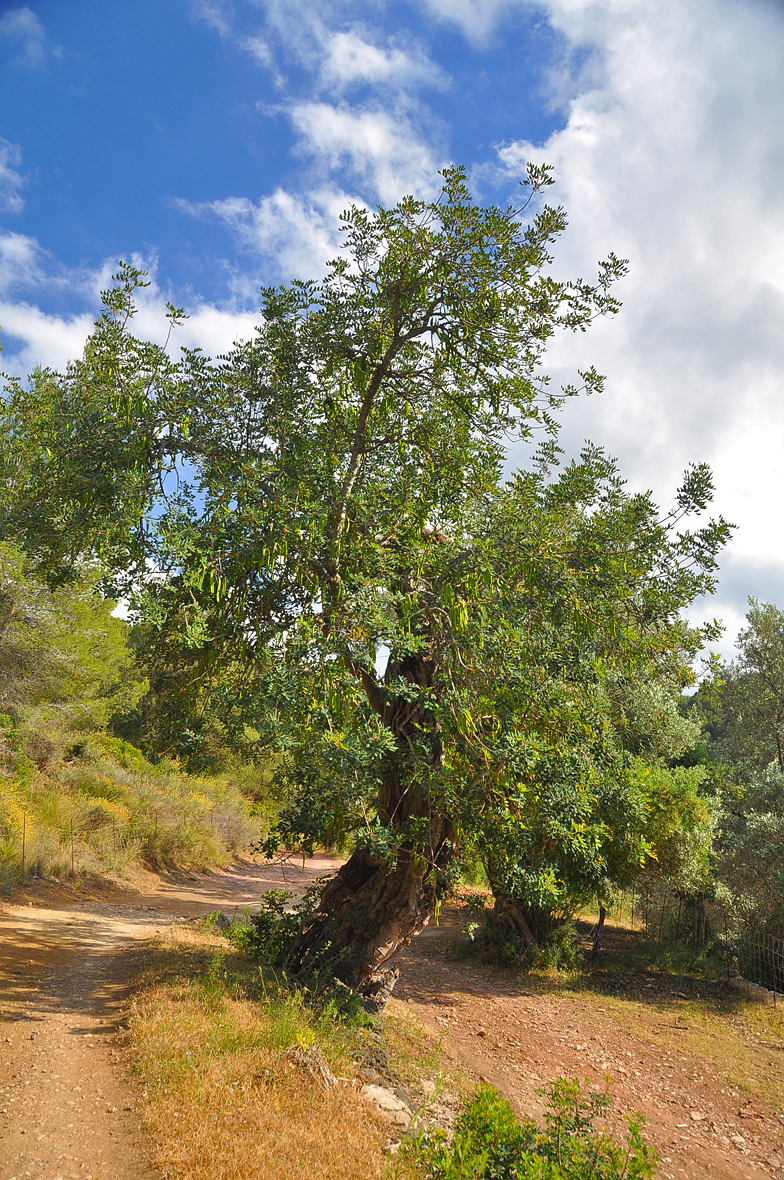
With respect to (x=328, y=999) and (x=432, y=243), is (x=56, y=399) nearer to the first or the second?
(x=432, y=243)

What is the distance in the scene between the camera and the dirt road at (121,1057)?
500 cm

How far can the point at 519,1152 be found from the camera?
15.7 feet

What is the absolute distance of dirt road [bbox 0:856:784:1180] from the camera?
5.00 meters

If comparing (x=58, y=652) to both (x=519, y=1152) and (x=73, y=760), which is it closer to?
(x=73, y=760)

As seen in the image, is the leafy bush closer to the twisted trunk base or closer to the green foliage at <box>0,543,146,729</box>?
the twisted trunk base

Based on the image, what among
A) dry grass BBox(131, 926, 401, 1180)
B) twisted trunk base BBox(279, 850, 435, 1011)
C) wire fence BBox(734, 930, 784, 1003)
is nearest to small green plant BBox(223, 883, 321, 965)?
twisted trunk base BBox(279, 850, 435, 1011)

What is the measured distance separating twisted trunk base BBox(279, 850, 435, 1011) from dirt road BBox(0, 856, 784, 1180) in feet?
6.10

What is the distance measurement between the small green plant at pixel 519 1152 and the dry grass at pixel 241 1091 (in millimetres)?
430

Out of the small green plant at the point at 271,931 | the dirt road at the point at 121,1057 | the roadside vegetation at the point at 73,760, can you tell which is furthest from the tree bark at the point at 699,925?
the roadside vegetation at the point at 73,760

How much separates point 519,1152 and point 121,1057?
365 centimetres

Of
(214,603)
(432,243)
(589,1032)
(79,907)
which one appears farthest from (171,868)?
(432,243)

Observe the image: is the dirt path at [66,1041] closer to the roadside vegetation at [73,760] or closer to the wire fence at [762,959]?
the roadside vegetation at [73,760]

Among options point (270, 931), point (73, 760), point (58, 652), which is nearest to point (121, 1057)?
point (270, 931)

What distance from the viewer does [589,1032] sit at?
448 inches
